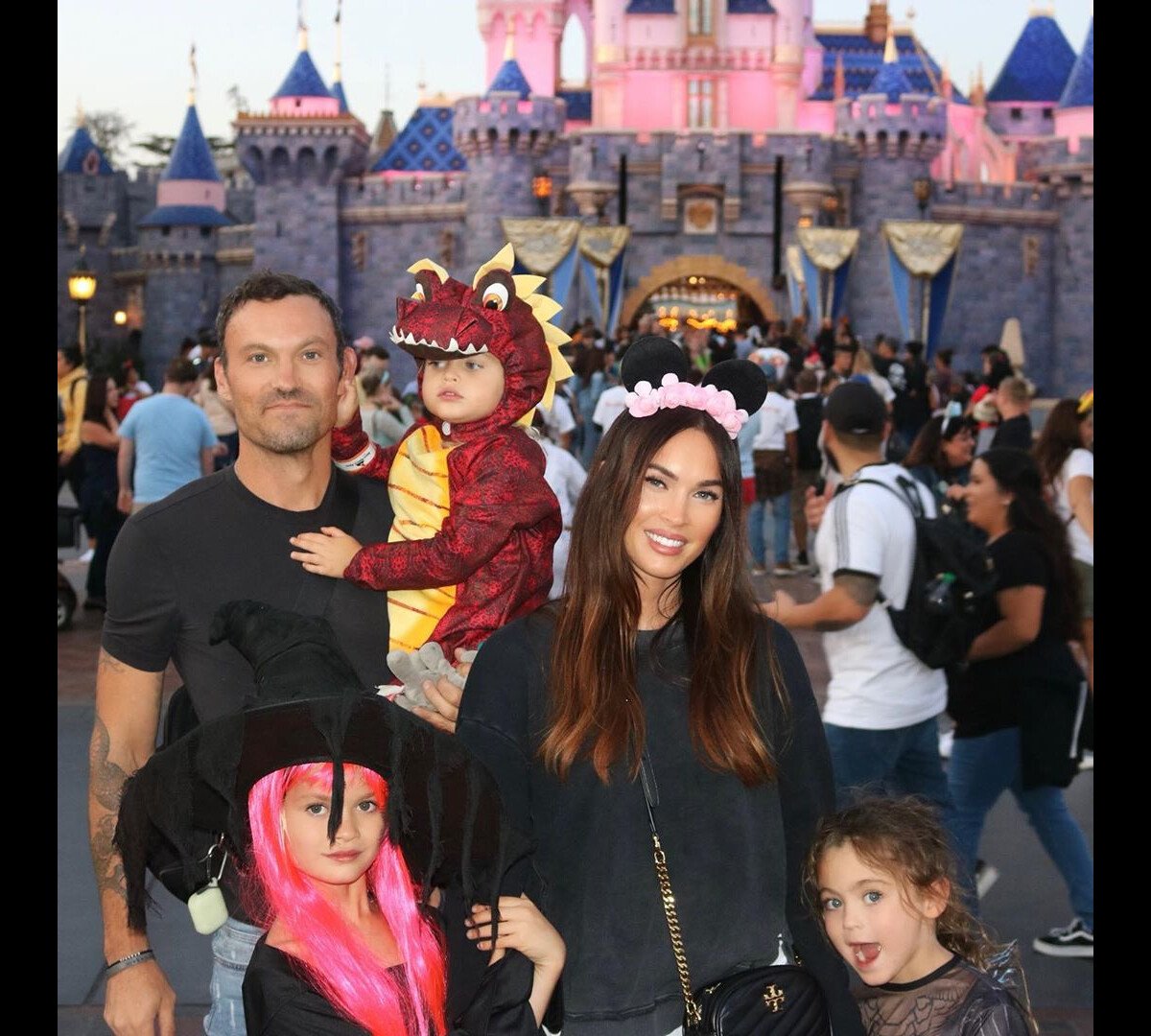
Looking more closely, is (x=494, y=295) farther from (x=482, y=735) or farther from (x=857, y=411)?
(x=857, y=411)

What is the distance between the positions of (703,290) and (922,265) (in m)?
8.16

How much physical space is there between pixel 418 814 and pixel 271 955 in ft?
0.88

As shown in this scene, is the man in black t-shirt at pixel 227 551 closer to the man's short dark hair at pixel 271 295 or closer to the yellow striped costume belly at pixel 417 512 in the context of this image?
the man's short dark hair at pixel 271 295

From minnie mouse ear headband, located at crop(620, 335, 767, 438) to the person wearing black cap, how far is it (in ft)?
1.86

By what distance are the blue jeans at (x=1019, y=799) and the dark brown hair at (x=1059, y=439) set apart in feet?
4.57

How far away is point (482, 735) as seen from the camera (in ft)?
7.31

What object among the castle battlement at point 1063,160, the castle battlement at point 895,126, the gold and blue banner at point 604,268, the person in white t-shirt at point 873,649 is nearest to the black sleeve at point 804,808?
the person in white t-shirt at point 873,649

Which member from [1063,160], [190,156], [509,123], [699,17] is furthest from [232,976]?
[190,156]

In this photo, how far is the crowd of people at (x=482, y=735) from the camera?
218cm

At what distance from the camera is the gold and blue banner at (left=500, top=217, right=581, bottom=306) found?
24.4 meters

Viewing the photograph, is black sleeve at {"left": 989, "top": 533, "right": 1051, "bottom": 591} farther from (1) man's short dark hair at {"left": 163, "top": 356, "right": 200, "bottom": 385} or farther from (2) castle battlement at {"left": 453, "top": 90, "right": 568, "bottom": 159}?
(2) castle battlement at {"left": 453, "top": 90, "right": 568, "bottom": 159}

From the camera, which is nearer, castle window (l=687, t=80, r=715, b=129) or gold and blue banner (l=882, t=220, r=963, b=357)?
gold and blue banner (l=882, t=220, r=963, b=357)

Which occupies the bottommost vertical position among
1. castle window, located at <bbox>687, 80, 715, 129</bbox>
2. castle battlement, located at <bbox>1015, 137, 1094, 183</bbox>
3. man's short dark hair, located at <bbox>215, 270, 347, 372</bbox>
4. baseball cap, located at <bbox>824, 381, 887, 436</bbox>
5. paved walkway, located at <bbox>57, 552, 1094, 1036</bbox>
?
paved walkway, located at <bbox>57, 552, 1094, 1036</bbox>

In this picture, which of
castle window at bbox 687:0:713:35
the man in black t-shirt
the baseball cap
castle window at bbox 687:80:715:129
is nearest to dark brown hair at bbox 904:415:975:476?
the baseball cap
